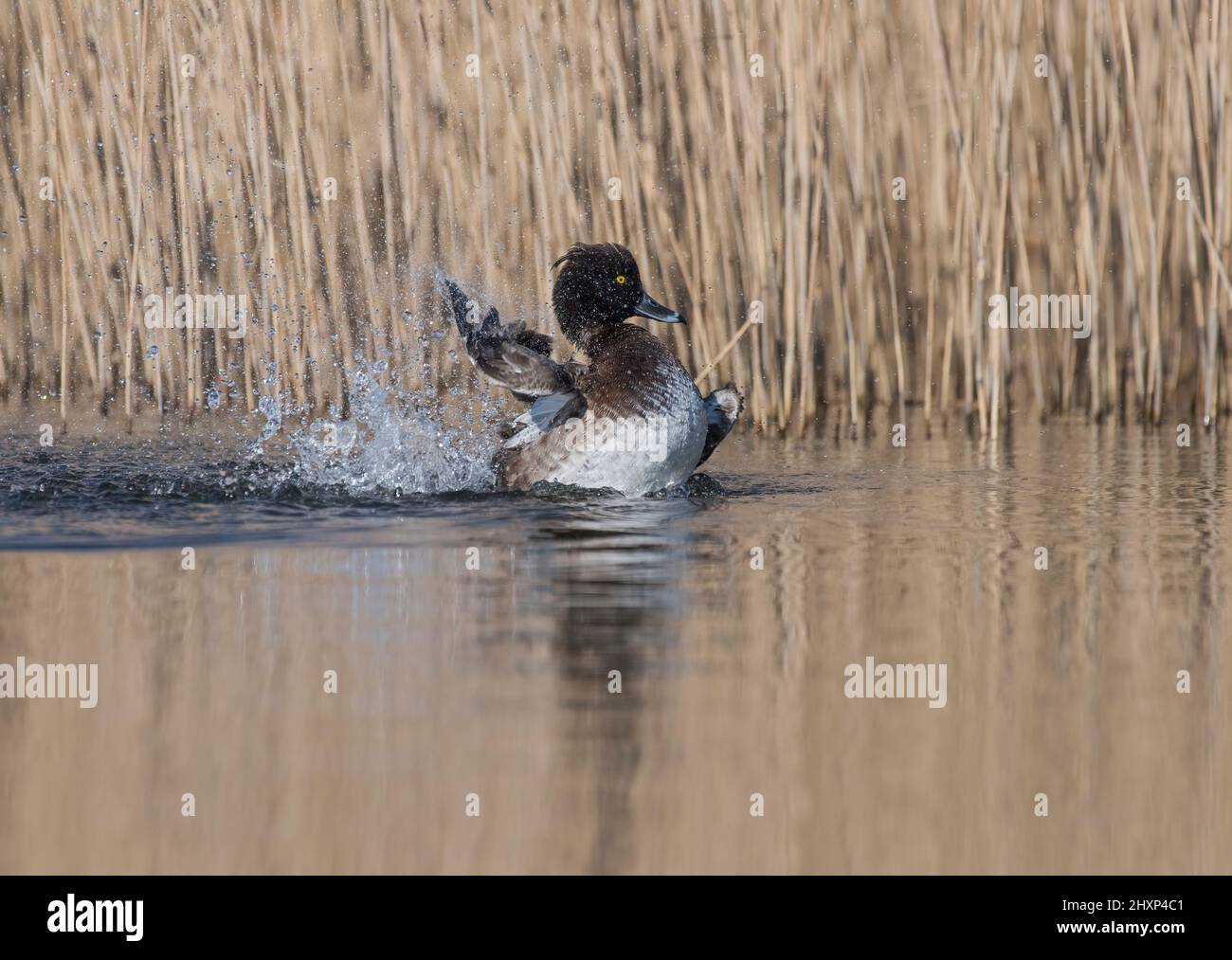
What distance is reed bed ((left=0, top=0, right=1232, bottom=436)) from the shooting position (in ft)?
28.5

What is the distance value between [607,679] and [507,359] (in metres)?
3.10

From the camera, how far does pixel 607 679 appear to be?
12.8 feet

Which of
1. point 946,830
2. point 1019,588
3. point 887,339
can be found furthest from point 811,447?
point 946,830

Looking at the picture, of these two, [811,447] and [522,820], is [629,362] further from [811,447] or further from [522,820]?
[522,820]

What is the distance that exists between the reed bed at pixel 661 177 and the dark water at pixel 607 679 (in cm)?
234

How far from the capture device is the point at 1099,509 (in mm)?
6523

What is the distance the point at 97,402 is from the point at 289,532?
3.88m
